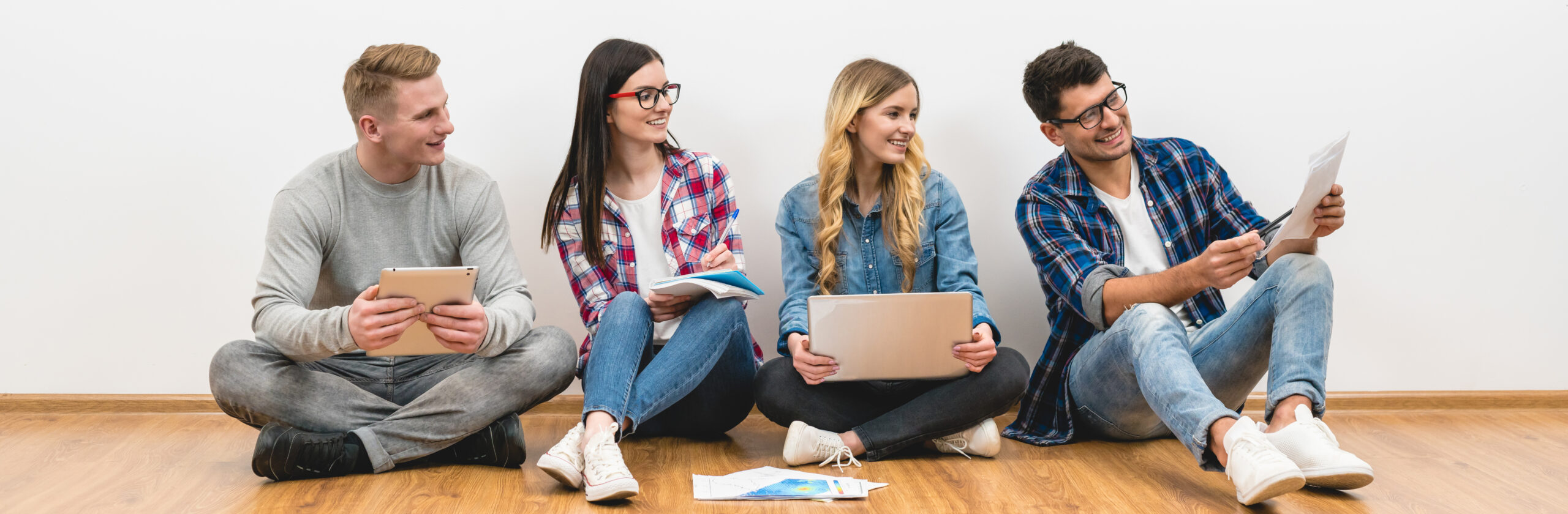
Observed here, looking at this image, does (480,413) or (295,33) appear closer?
(480,413)

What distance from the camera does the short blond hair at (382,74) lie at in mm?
1893

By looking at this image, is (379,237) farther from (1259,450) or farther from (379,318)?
(1259,450)

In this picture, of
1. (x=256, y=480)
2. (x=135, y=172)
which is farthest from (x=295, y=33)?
(x=256, y=480)

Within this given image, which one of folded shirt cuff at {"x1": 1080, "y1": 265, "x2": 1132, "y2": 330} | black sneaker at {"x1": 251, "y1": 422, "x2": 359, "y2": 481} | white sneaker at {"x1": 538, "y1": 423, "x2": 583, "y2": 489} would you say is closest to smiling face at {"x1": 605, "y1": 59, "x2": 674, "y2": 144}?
white sneaker at {"x1": 538, "y1": 423, "x2": 583, "y2": 489}

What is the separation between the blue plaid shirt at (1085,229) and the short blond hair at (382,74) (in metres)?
1.26

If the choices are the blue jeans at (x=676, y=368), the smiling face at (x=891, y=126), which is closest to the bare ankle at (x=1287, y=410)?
the smiling face at (x=891, y=126)

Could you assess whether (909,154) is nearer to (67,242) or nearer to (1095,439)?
(1095,439)

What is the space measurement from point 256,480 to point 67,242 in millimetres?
1070

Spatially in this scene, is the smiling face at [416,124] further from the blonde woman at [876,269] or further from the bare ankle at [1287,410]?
the bare ankle at [1287,410]

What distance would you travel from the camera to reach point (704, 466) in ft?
6.33

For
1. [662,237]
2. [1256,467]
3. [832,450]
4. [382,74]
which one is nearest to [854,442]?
[832,450]

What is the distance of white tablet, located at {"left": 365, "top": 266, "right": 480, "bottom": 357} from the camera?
1621mm

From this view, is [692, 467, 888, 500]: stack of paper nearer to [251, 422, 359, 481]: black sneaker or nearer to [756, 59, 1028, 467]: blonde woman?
[756, 59, 1028, 467]: blonde woman

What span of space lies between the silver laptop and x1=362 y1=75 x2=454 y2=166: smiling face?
80 centimetres
